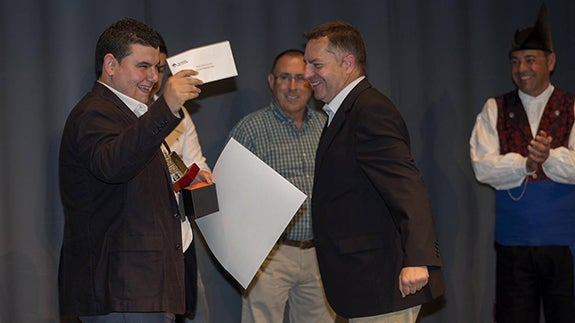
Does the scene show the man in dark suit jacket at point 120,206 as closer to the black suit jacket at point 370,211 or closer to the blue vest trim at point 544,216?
the black suit jacket at point 370,211

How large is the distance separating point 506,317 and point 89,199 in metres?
2.37

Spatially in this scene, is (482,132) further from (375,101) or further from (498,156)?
(375,101)

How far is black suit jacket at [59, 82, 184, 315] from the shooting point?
6.95 feet

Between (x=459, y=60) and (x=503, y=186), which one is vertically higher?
(x=459, y=60)

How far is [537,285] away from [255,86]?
5.86ft

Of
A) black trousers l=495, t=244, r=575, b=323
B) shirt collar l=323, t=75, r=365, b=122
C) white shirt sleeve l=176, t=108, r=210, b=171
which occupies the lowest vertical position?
black trousers l=495, t=244, r=575, b=323

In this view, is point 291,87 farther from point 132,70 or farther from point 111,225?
point 111,225

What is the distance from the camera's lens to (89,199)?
218 cm

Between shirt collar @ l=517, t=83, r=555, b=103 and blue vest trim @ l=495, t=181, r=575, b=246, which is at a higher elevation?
shirt collar @ l=517, t=83, r=555, b=103

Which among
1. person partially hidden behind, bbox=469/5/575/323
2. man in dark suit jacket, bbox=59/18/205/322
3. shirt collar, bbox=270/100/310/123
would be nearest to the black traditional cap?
person partially hidden behind, bbox=469/5/575/323

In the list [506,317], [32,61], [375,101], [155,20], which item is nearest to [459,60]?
[506,317]

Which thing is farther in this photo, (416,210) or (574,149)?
(574,149)

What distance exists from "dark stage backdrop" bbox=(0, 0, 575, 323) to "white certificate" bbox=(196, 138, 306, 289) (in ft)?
3.78

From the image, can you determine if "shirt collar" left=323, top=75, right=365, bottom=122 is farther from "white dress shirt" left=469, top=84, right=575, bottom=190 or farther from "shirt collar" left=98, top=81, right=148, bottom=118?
"white dress shirt" left=469, top=84, right=575, bottom=190
